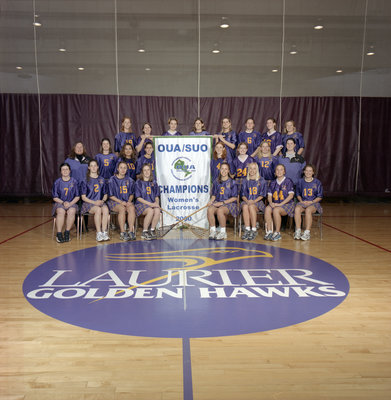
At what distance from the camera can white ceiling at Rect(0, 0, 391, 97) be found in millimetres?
8758

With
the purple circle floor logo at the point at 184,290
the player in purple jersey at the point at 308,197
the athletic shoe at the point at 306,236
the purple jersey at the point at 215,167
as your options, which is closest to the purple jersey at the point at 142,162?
the purple jersey at the point at 215,167

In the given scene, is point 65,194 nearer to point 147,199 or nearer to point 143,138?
point 147,199

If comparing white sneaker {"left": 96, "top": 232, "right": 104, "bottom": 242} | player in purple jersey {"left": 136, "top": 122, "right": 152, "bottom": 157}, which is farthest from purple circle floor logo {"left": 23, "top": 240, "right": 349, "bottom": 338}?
player in purple jersey {"left": 136, "top": 122, "right": 152, "bottom": 157}

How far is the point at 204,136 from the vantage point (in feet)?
18.3

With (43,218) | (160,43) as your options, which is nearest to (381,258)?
(43,218)

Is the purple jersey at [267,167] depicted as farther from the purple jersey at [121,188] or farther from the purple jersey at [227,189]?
the purple jersey at [121,188]

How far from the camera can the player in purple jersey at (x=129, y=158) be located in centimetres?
575

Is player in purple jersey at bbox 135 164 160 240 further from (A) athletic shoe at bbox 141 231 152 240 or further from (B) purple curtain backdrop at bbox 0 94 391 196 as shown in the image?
(B) purple curtain backdrop at bbox 0 94 391 196

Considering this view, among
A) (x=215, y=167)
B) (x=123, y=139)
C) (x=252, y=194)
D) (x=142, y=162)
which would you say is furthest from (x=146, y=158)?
(x=252, y=194)

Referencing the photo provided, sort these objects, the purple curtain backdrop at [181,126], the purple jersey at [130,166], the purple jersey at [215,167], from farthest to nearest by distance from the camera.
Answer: the purple curtain backdrop at [181,126] → the purple jersey at [130,166] → the purple jersey at [215,167]

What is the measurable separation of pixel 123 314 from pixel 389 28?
9454mm

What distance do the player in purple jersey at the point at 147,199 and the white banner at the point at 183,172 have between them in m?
0.18

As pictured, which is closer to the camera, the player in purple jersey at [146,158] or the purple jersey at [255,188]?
the purple jersey at [255,188]

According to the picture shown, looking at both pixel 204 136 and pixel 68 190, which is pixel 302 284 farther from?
pixel 68 190
